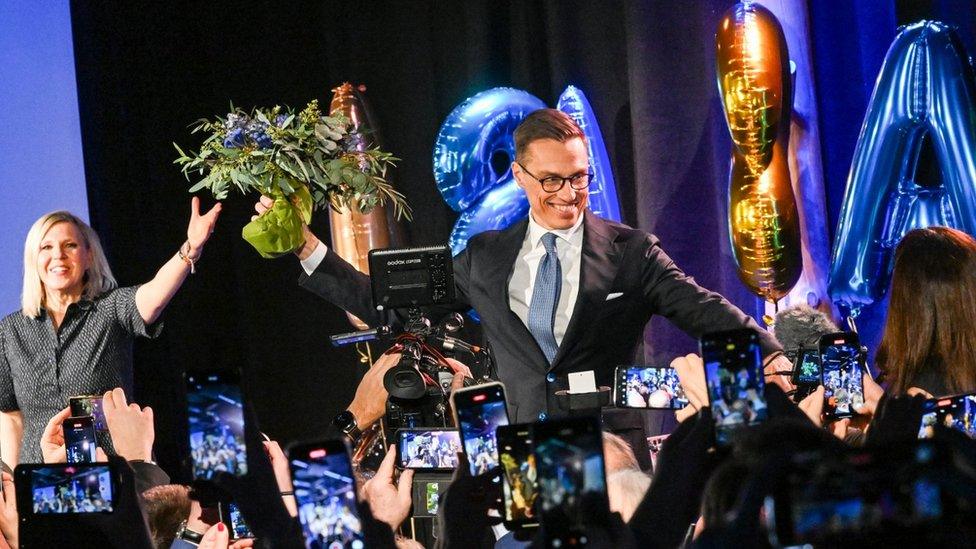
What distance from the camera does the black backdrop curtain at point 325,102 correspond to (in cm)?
419

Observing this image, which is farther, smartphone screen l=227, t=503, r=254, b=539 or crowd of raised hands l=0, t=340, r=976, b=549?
smartphone screen l=227, t=503, r=254, b=539

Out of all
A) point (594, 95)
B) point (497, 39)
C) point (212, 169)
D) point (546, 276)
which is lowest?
point (546, 276)

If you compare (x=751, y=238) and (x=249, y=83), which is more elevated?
(x=249, y=83)

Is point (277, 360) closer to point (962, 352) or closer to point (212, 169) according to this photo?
point (212, 169)

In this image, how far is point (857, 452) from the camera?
1.01 m

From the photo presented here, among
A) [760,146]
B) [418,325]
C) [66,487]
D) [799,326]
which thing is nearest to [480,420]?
[66,487]

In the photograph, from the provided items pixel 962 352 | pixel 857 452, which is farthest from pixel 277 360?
pixel 857 452

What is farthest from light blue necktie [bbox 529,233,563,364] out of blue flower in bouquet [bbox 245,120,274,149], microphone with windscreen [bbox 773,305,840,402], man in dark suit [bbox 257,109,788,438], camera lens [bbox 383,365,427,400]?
blue flower in bouquet [bbox 245,120,274,149]

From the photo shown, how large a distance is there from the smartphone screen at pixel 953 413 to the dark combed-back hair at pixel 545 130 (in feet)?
4.78

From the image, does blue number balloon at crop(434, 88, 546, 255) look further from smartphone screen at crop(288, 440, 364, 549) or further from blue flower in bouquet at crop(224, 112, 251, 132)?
smartphone screen at crop(288, 440, 364, 549)

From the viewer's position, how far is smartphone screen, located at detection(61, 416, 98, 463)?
7.61ft

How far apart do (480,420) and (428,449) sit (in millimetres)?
457

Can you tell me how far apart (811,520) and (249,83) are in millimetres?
4518

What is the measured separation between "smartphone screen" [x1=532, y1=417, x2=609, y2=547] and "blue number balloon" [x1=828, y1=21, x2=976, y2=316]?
7.29ft
